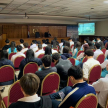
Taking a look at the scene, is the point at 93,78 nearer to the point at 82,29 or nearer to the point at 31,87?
the point at 31,87

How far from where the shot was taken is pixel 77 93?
5.55 ft

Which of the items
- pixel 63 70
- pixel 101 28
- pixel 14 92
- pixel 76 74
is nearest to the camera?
pixel 76 74

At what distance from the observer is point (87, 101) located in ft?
5.42

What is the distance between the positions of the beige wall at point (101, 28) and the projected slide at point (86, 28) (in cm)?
44

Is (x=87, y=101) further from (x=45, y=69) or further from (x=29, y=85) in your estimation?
(x=45, y=69)

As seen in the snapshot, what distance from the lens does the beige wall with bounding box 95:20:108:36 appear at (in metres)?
15.1

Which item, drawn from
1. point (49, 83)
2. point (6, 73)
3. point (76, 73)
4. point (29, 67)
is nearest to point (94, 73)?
point (49, 83)

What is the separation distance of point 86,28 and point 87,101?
16010 mm

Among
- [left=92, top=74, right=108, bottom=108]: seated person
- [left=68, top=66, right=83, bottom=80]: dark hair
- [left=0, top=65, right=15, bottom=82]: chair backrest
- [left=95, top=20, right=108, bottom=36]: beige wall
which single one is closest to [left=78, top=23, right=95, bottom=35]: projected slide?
[left=95, top=20, right=108, bottom=36]: beige wall

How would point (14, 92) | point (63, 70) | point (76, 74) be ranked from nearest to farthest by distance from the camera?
point (76, 74)
point (14, 92)
point (63, 70)

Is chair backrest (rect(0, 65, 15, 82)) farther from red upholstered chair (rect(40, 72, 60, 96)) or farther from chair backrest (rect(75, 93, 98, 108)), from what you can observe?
chair backrest (rect(75, 93, 98, 108))

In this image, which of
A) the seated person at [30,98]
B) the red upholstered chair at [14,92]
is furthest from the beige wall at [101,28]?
the seated person at [30,98]

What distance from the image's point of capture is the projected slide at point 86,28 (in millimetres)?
16577

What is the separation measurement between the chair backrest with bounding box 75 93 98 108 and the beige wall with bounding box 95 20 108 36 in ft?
47.5
